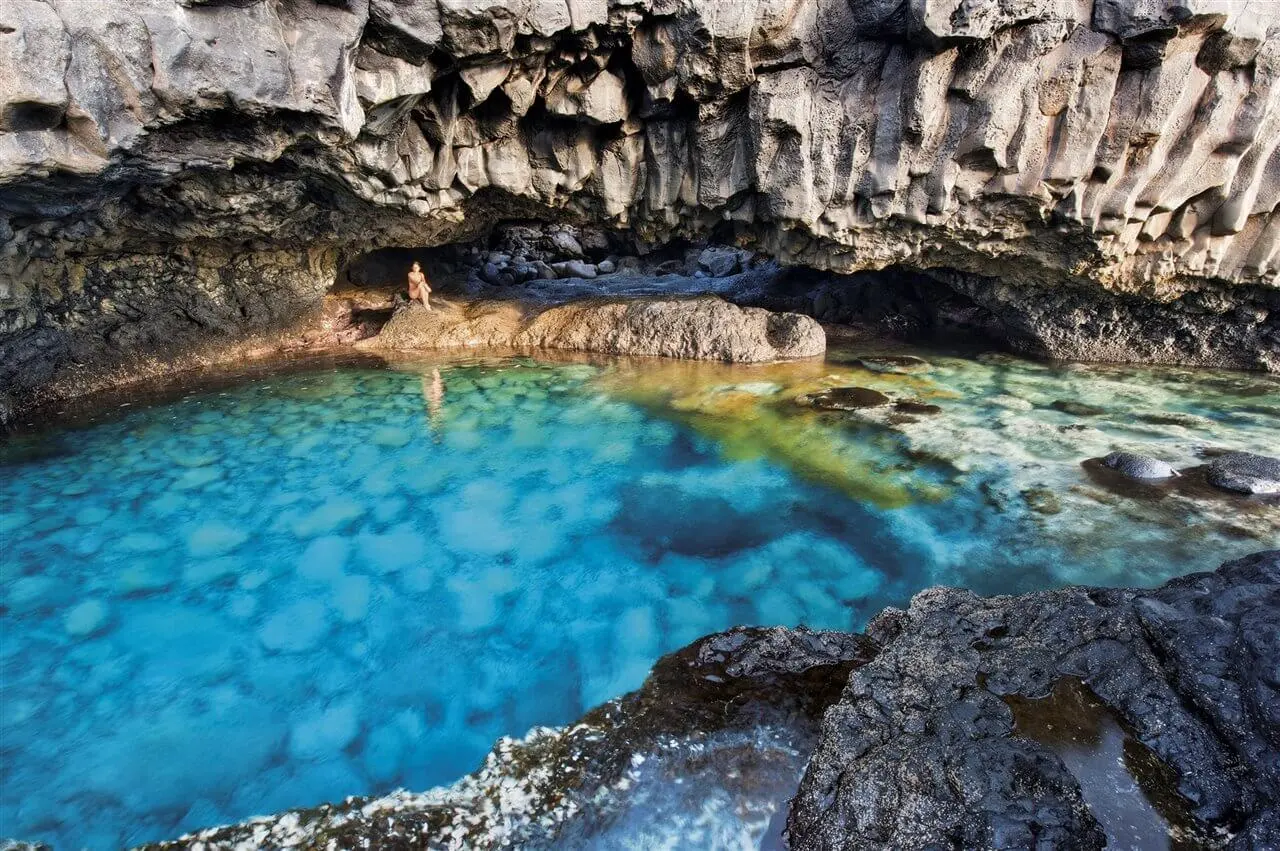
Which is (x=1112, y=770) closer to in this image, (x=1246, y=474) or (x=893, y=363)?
(x=1246, y=474)

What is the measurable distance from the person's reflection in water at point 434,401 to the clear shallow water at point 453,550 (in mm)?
90

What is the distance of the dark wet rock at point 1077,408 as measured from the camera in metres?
6.77

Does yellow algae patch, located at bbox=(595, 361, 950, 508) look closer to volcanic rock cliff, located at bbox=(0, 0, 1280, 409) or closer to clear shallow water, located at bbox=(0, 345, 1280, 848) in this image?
clear shallow water, located at bbox=(0, 345, 1280, 848)

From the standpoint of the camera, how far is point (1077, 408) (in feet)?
22.8

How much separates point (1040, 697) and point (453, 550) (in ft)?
12.7

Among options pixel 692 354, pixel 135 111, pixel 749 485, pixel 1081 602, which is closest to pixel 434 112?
pixel 135 111

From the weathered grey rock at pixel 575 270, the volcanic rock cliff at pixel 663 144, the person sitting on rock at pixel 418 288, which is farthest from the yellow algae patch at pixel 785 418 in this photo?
the weathered grey rock at pixel 575 270

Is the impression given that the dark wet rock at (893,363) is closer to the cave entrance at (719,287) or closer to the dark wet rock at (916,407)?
the cave entrance at (719,287)

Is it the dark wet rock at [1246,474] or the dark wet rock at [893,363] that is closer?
the dark wet rock at [1246,474]

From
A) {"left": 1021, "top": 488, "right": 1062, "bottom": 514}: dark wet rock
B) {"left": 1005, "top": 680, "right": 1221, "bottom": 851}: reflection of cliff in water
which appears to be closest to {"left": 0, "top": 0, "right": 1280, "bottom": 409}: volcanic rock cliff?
{"left": 1021, "top": 488, "right": 1062, "bottom": 514}: dark wet rock

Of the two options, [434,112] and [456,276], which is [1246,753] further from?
[456,276]

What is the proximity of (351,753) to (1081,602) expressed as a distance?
357 cm

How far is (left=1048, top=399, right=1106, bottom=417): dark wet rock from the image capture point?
22.2 ft

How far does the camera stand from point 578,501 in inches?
222
